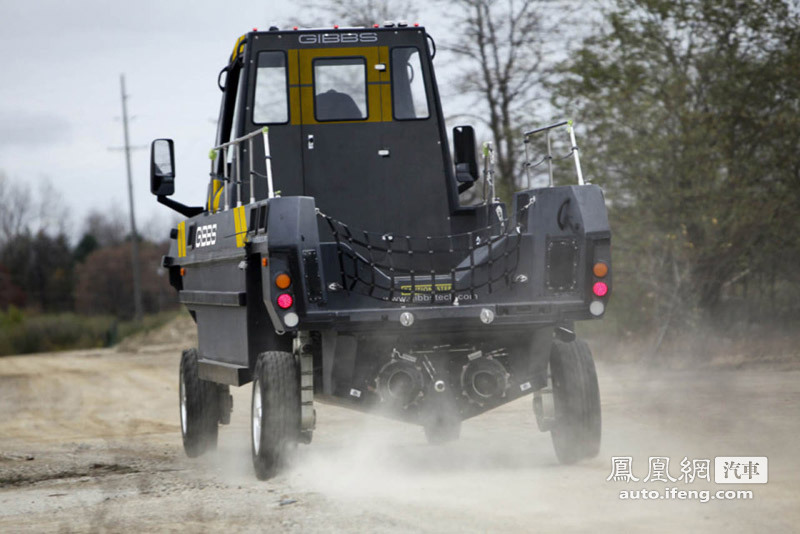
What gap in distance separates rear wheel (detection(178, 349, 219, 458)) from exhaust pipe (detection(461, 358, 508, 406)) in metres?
3.09

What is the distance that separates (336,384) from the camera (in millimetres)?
8461

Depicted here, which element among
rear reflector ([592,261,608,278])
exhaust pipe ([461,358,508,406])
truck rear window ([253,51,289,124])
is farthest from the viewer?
truck rear window ([253,51,289,124])

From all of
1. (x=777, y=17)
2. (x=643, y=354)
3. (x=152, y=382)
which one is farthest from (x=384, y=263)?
(x=152, y=382)

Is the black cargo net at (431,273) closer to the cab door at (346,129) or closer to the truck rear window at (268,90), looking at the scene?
the cab door at (346,129)

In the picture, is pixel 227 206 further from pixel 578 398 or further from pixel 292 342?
pixel 578 398

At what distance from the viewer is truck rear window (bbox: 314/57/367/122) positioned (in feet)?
33.6

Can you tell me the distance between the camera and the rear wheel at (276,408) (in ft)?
26.9

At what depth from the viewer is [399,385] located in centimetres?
838

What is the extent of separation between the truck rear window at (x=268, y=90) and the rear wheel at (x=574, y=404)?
317cm

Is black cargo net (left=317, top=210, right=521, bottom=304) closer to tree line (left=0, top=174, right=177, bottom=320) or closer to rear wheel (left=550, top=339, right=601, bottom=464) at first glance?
rear wheel (left=550, top=339, right=601, bottom=464)

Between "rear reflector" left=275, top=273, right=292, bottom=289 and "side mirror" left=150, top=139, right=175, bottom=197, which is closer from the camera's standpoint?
"rear reflector" left=275, top=273, right=292, bottom=289

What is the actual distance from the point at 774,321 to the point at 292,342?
11.6 metres

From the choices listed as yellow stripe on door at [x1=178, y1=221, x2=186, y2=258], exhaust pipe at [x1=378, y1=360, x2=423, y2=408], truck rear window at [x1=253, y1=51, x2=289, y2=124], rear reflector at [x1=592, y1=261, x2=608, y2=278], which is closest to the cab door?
truck rear window at [x1=253, y1=51, x2=289, y2=124]

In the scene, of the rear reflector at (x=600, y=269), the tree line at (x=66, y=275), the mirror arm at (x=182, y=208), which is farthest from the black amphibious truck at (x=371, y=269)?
the tree line at (x=66, y=275)
